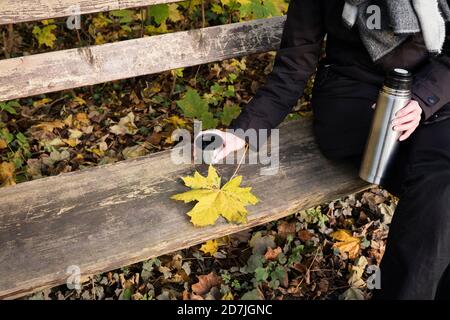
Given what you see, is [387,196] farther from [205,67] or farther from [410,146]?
[205,67]

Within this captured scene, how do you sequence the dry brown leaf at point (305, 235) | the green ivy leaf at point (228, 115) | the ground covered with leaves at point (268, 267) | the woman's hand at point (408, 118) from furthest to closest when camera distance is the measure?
the green ivy leaf at point (228, 115) < the dry brown leaf at point (305, 235) < the ground covered with leaves at point (268, 267) < the woman's hand at point (408, 118)

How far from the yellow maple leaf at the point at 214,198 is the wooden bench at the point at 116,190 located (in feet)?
0.13

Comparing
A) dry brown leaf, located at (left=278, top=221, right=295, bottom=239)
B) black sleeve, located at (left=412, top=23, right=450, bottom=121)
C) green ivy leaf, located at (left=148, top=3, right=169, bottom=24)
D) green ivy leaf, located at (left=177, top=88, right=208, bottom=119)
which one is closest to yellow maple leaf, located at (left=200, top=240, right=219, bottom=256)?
dry brown leaf, located at (left=278, top=221, right=295, bottom=239)

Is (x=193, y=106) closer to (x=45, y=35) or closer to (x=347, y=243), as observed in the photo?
(x=347, y=243)

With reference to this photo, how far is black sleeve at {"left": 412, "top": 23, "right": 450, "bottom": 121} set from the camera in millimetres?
1916

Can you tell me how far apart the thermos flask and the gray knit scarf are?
0.74 feet

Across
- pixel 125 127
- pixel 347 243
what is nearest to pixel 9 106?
pixel 125 127

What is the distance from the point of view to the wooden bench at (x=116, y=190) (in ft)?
5.71

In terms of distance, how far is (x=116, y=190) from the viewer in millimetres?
2012

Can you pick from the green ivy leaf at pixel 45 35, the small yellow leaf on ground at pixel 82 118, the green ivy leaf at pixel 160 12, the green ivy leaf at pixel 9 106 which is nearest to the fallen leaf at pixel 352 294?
A: the small yellow leaf on ground at pixel 82 118

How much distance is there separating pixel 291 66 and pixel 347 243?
971 millimetres

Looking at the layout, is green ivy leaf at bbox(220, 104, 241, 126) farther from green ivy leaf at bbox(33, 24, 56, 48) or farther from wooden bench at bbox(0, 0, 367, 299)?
green ivy leaf at bbox(33, 24, 56, 48)

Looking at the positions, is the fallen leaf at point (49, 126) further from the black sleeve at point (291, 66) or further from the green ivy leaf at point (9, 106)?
the black sleeve at point (291, 66)

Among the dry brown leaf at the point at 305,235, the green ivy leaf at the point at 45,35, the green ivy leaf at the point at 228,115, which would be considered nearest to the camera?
the dry brown leaf at the point at 305,235
